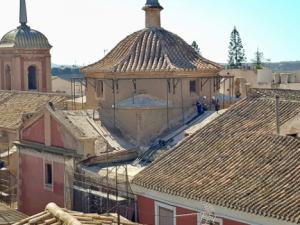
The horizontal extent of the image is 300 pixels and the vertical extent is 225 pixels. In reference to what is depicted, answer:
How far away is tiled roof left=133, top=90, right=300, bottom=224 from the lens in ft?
45.5

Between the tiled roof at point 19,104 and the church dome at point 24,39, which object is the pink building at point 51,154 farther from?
the church dome at point 24,39

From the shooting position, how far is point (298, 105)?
59.6 ft

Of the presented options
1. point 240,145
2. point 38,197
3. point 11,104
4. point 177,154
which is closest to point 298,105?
point 240,145

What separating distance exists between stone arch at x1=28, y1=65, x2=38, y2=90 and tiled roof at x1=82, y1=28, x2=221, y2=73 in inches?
617

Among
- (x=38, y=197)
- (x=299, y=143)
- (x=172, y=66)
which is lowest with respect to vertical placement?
(x=38, y=197)

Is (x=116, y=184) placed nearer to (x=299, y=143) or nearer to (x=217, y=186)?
(x=217, y=186)

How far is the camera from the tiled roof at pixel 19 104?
102 feet

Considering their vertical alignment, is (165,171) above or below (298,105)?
below

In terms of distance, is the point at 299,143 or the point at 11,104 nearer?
the point at 299,143

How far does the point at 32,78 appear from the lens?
39656 mm

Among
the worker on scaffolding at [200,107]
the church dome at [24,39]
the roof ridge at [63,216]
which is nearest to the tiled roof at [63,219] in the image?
the roof ridge at [63,216]

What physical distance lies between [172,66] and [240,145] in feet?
21.3

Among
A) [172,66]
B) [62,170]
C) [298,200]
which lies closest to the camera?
[298,200]

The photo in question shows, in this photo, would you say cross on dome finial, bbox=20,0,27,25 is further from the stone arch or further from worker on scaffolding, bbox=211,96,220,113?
worker on scaffolding, bbox=211,96,220,113
